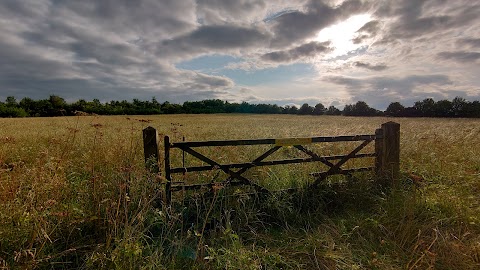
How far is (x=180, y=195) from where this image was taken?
13.7 feet

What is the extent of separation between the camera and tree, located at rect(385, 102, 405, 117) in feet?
208

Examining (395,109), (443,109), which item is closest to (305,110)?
(395,109)

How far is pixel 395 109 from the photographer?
215ft

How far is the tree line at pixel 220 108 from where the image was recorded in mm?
55897

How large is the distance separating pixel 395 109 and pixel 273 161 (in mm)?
73459

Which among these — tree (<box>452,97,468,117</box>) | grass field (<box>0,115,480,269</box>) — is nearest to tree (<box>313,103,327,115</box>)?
tree (<box>452,97,468,117</box>)

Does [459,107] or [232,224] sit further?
[459,107]

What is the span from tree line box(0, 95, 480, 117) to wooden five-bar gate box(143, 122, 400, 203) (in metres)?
47.8

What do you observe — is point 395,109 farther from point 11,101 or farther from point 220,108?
point 11,101

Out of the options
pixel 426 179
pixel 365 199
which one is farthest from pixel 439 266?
pixel 426 179

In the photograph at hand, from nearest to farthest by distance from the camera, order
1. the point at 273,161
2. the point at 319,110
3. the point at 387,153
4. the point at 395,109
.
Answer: the point at 273,161
the point at 387,153
the point at 395,109
the point at 319,110

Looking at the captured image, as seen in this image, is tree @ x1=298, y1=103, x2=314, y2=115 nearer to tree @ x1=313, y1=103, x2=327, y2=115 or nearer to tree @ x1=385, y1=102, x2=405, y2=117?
tree @ x1=313, y1=103, x2=327, y2=115

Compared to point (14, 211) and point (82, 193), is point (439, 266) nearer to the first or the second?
point (82, 193)

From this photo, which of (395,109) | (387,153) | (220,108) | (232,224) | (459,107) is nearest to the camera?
(232,224)
